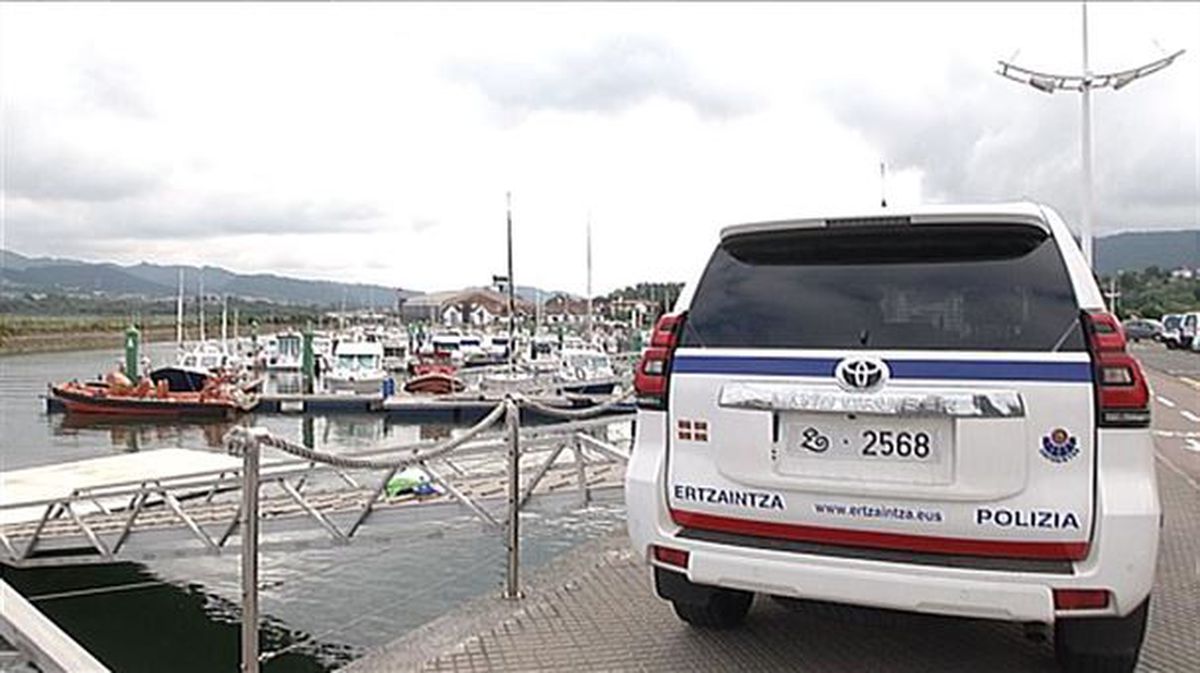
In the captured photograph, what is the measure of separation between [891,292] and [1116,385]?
80 cm

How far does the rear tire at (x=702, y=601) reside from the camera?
4.50 metres

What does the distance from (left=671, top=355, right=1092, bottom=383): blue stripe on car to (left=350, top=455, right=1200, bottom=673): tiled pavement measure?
133 cm

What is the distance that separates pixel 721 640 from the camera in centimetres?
461

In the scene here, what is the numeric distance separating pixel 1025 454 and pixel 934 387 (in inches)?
14.0

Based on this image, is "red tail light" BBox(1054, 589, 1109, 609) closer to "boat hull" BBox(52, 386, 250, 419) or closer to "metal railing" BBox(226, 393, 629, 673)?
"metal railing" BBox(226, 393, 629, 673)

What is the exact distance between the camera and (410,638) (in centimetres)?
479

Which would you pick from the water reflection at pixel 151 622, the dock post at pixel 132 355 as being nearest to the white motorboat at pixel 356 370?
the dock post at pixel 132 355

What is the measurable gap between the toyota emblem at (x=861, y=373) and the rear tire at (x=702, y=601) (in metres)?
1.28

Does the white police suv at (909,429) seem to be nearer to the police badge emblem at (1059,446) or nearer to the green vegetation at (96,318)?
the police badge emblem at (1059,446)

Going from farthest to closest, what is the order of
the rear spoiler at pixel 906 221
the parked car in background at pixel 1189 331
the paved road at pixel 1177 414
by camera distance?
the parked car in background at pixel 1189 331 < the paved road at pixel 1177 414 < the rear spoiler at pixel 906 221

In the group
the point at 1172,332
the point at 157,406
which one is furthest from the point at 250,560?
the point at 1172,332

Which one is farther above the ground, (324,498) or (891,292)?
(891,292)

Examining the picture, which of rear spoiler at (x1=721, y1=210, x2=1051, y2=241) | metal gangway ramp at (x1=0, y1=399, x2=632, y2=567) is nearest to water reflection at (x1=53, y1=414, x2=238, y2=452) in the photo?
metal gangway ramp at (x1=0, y1=399, x2=632, y2=567)

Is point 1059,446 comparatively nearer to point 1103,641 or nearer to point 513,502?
point 1103,641
